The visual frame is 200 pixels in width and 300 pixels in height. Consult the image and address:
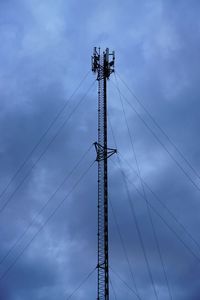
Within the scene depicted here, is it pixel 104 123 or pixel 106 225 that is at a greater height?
pixel 104 123

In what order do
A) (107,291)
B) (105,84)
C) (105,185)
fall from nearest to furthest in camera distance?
(107,291), (105,185), (105,84)

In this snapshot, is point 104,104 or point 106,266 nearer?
point 106,266

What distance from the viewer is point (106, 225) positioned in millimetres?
59031

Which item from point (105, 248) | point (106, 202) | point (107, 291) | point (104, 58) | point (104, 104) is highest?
point (104, 58)

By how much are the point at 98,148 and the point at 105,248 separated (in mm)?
10246

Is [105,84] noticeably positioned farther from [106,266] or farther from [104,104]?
[106,266]

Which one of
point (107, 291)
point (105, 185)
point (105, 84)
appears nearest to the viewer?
point (107, 291)

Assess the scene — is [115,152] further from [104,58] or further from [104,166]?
[104,58]

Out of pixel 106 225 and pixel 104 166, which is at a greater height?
pixel 104 166

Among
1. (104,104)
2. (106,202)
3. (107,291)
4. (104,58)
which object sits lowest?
(107,291)

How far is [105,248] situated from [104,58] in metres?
20.3

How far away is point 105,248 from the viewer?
58219mm

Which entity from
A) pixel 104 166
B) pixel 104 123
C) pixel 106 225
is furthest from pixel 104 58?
pixel 106 225

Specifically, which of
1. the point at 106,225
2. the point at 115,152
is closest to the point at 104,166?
the point at 115,152
